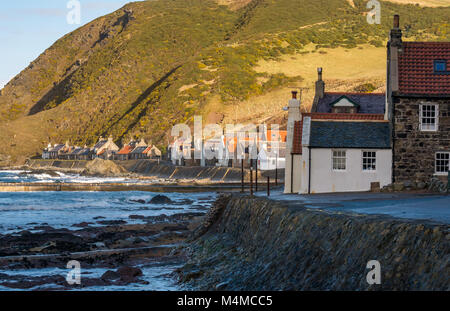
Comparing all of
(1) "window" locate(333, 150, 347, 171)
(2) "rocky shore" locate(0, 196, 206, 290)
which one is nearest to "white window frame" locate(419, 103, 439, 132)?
(1) "window" locate(333, 150, 347, 171)

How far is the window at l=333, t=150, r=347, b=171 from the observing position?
34.3 m

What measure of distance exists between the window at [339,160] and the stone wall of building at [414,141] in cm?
258

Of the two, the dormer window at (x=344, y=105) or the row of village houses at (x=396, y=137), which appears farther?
the dormer window at (x=344, y=105)

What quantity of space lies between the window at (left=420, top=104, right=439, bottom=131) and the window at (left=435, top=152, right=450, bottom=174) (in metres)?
1.42

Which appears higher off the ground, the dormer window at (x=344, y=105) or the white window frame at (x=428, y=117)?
the dormer window at (x=344, y=105)

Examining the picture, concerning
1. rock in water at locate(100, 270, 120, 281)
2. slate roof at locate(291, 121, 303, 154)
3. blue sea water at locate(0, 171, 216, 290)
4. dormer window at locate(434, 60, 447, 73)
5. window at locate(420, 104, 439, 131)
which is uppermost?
dormer window at locate(434, 60, 447, 73)

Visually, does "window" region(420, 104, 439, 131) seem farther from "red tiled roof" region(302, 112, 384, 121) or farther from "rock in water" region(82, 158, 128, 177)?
"rock in water" region(82, 158, 128, 177)

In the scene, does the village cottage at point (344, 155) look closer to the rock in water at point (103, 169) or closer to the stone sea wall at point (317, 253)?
the stone sea wall at point (317, 253)

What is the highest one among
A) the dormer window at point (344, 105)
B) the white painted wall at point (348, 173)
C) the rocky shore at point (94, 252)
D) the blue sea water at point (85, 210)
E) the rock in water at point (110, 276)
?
the dormer window at point (344, 105)

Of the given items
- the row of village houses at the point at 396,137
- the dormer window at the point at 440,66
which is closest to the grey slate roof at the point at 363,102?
the row of village houses at the point at 396,137

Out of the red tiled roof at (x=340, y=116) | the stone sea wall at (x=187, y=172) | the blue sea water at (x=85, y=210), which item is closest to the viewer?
the blue sea water at (x=85, y=210)

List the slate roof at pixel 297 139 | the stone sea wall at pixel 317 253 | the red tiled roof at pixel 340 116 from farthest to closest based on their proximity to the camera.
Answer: the red tiled roof at pixel 340 116 < the slate roof at pixel 297 139 < the stone sea wall at pixel 317 253

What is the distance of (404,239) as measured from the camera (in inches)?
530

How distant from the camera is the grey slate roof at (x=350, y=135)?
112 ft
